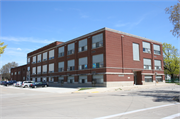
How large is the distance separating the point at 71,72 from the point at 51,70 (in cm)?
1232

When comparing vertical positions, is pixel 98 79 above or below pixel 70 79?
above

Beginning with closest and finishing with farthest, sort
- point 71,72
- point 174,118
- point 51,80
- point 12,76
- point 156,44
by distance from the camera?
point 174,118, point 71,72, point 156,44, point 51,80, point 12,76

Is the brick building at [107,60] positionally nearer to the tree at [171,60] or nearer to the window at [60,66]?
the window at [60,66]

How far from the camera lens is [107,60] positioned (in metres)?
31.7

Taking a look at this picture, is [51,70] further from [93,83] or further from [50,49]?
[93,83]

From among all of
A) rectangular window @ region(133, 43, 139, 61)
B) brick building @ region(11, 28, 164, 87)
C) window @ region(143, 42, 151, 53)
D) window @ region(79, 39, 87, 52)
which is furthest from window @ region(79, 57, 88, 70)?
window @ region(143, 42, 151, 53)

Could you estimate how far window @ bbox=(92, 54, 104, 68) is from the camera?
3269 cm

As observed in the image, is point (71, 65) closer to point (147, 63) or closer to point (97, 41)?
point (97, 41)

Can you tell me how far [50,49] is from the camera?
5253 cm

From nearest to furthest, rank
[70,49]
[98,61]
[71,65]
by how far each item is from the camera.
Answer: [98,61] < [71,65] < [70,49]

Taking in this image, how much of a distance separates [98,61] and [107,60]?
250 cm

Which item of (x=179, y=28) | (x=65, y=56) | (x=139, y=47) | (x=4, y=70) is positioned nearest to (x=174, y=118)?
(x=179, y=28)

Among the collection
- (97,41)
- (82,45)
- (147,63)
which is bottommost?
(147,63)

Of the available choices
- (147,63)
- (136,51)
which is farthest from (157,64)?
(136,51)
